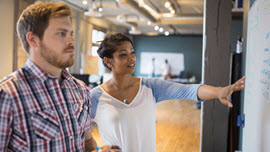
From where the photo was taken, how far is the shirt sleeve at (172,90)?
1.38 metres

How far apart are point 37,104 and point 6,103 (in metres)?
0.11

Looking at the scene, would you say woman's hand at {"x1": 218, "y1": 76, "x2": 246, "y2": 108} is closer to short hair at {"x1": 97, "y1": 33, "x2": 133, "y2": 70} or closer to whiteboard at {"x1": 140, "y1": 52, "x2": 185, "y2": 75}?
short hair at {"x1": 97, "y1": 33, "x2": 133, "y2": 70}

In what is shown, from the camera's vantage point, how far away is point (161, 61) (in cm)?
1379

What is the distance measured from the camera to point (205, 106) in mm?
2373

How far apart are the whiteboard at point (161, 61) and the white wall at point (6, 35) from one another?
9.47 meters

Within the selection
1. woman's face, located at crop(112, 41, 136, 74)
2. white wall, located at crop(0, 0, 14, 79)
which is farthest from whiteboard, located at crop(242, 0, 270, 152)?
white wall, located at crop(0, 0, 14, 79)

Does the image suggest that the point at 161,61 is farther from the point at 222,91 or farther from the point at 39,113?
the point at 39,113

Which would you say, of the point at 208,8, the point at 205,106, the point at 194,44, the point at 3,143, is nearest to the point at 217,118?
the point at 205,106

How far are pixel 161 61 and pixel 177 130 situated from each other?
8.61 metres

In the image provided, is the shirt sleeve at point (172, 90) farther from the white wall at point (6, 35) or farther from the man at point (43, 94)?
the white wall at point (6, 35)

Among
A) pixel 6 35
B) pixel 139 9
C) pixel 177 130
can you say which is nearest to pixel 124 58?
pixel 177 130

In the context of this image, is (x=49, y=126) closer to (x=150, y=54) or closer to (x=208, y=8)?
(x=208, y=8)

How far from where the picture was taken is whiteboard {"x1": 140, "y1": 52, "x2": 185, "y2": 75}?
13516 mm

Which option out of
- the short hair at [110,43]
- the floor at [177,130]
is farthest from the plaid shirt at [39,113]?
the floor at [177,130]
